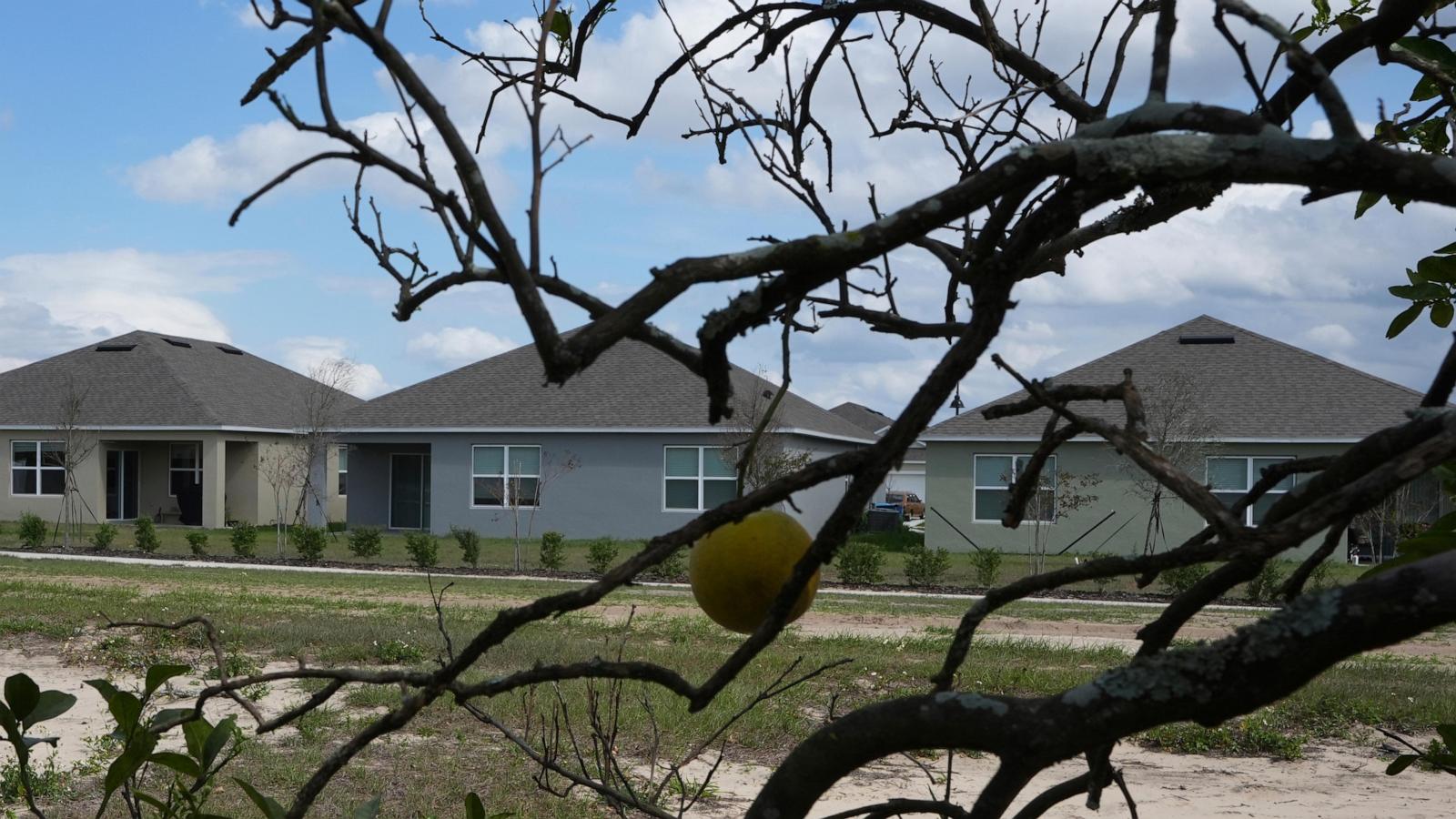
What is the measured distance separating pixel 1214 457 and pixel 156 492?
2844 cm

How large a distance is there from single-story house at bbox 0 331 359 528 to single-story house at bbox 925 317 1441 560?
16.8 metres

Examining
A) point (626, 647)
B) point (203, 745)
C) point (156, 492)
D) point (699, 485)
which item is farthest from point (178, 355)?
point (203, 745)

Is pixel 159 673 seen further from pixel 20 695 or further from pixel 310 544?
pixel 310 544

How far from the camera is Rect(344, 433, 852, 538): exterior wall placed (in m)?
30.5

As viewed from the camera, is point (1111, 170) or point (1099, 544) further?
point (1099, 544)

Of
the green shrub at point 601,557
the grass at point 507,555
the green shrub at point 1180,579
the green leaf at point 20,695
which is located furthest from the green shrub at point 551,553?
the green leaf at point 20,695

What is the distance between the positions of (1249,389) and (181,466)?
94.8 ft

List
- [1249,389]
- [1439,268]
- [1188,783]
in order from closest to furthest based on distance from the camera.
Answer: [1439,268], [1188,783], [1249,389]

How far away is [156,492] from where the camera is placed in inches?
1419

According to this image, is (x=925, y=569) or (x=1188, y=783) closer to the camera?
(x=1188, y=783)

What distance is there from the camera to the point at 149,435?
1340 inches

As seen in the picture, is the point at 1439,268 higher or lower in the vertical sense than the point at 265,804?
higher

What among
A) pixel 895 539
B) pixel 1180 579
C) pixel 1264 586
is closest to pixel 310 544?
pixel 895 539

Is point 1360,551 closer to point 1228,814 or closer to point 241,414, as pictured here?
point 1228,814
